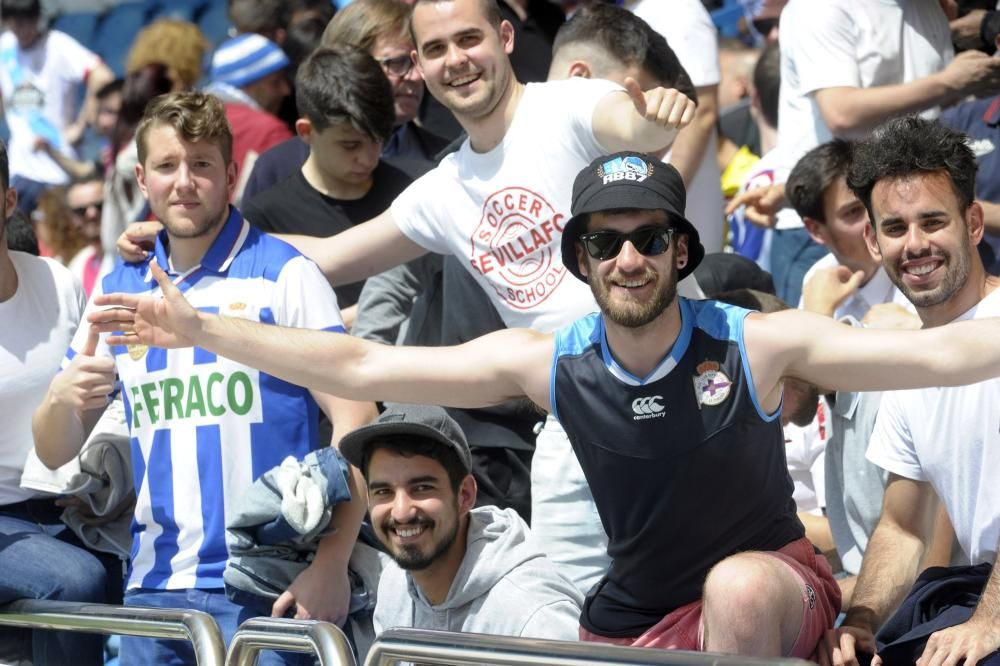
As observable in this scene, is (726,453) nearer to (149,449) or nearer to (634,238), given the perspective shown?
(634,238)

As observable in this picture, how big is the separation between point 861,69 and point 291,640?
3463 millimetres

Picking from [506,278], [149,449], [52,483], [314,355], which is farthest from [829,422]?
[52,483]

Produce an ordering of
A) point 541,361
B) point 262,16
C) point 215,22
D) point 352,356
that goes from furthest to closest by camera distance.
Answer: point 215,22 → point 262,16 → point 352,356 → point 541,361

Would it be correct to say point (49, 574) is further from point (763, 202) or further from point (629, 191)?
point (763, 202)

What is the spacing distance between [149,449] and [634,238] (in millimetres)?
1685

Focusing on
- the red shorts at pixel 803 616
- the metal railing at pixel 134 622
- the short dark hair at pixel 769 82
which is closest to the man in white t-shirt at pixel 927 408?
the red shorts at pixel 803 616

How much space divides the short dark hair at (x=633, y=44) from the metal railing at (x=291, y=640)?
8.12 ft

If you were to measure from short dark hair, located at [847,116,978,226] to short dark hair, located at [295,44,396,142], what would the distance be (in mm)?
1968

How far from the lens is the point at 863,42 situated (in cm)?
598

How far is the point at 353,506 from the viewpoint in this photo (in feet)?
14.5

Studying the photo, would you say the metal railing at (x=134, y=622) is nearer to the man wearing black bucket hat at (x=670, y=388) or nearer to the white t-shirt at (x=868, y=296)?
the man wearing black bucket hat at (x=670, y=388)

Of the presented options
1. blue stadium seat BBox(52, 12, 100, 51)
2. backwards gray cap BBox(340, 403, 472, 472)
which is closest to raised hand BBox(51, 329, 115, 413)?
backwards gray cap BBox(340, 403, 472, 472)

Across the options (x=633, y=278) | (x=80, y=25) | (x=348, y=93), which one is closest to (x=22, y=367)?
(x=348, y=93)

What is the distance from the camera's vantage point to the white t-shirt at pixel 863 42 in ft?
19.5
